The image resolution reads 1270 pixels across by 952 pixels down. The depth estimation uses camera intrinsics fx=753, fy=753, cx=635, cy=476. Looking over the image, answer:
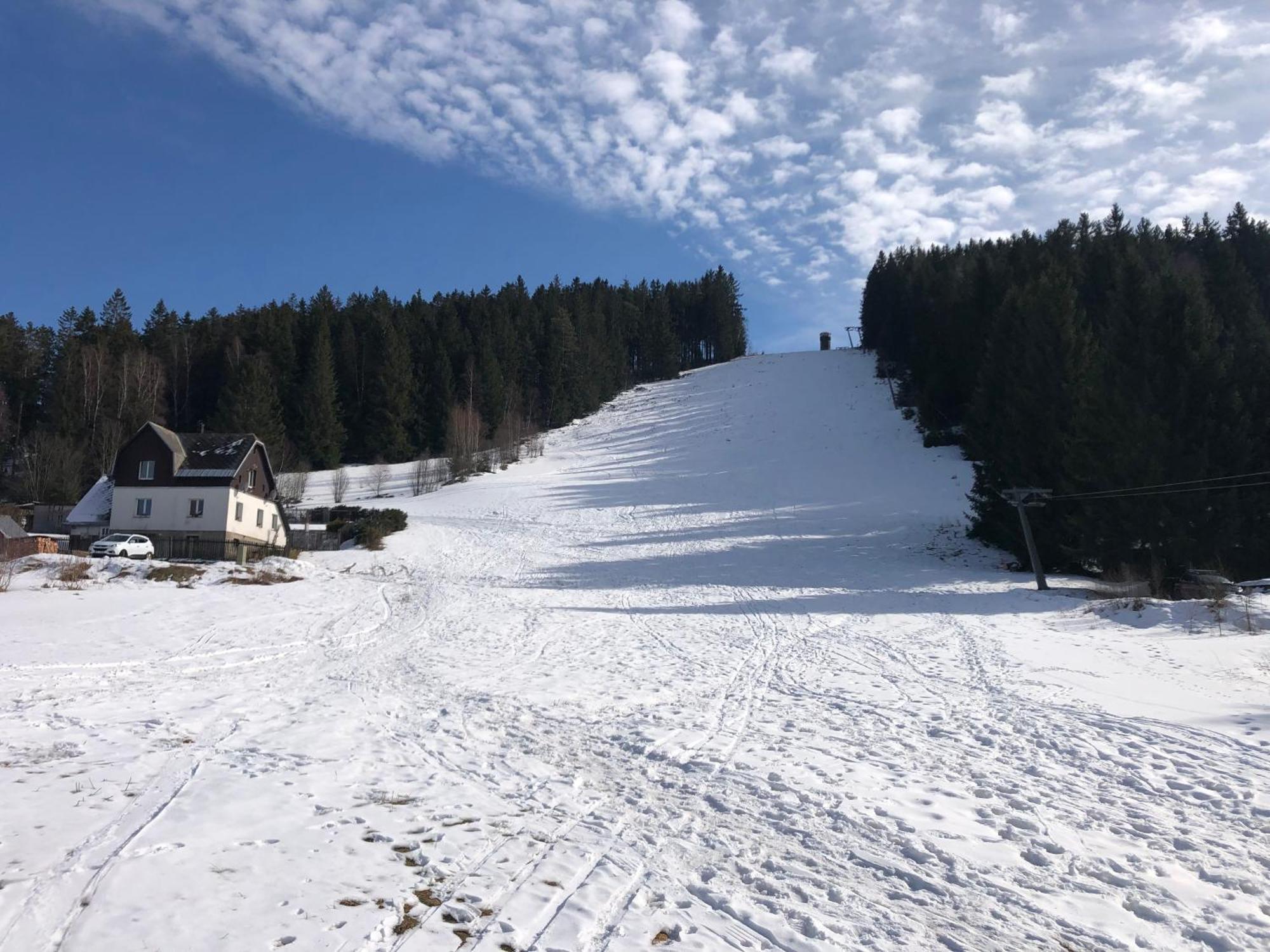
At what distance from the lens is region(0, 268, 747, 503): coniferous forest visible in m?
57.3

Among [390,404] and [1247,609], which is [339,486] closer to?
[390,404]

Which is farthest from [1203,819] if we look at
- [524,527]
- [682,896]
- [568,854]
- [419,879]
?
[524,527]

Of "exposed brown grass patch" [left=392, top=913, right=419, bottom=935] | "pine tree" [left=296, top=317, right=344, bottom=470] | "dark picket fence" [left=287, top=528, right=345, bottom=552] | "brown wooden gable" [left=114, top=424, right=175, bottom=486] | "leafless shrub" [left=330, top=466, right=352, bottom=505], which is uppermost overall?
"pine tree" [left=296, top=317, right=344, bottom=470]

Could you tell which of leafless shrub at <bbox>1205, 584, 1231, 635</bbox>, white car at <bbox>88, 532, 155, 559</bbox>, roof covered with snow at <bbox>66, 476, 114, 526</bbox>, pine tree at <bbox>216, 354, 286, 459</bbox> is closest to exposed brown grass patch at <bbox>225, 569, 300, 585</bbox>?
white car at <bbox>88, 532, 155, 559</bbox>

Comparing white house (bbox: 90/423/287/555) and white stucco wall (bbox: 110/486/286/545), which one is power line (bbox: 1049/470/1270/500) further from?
white stucco wall (bbox: 110/486/286/545)

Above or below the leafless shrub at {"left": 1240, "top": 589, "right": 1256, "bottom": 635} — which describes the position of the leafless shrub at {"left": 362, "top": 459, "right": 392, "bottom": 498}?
above

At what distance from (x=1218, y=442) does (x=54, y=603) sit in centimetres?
3460

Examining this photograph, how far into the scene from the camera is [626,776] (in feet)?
25.6

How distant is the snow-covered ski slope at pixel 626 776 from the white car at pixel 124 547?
9.75 m

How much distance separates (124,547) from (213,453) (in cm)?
1018

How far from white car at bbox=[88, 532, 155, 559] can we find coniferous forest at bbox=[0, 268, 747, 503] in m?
22.3

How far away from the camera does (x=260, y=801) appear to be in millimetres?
6461

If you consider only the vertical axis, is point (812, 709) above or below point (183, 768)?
below

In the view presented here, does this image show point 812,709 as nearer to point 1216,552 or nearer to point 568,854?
point 568,854
